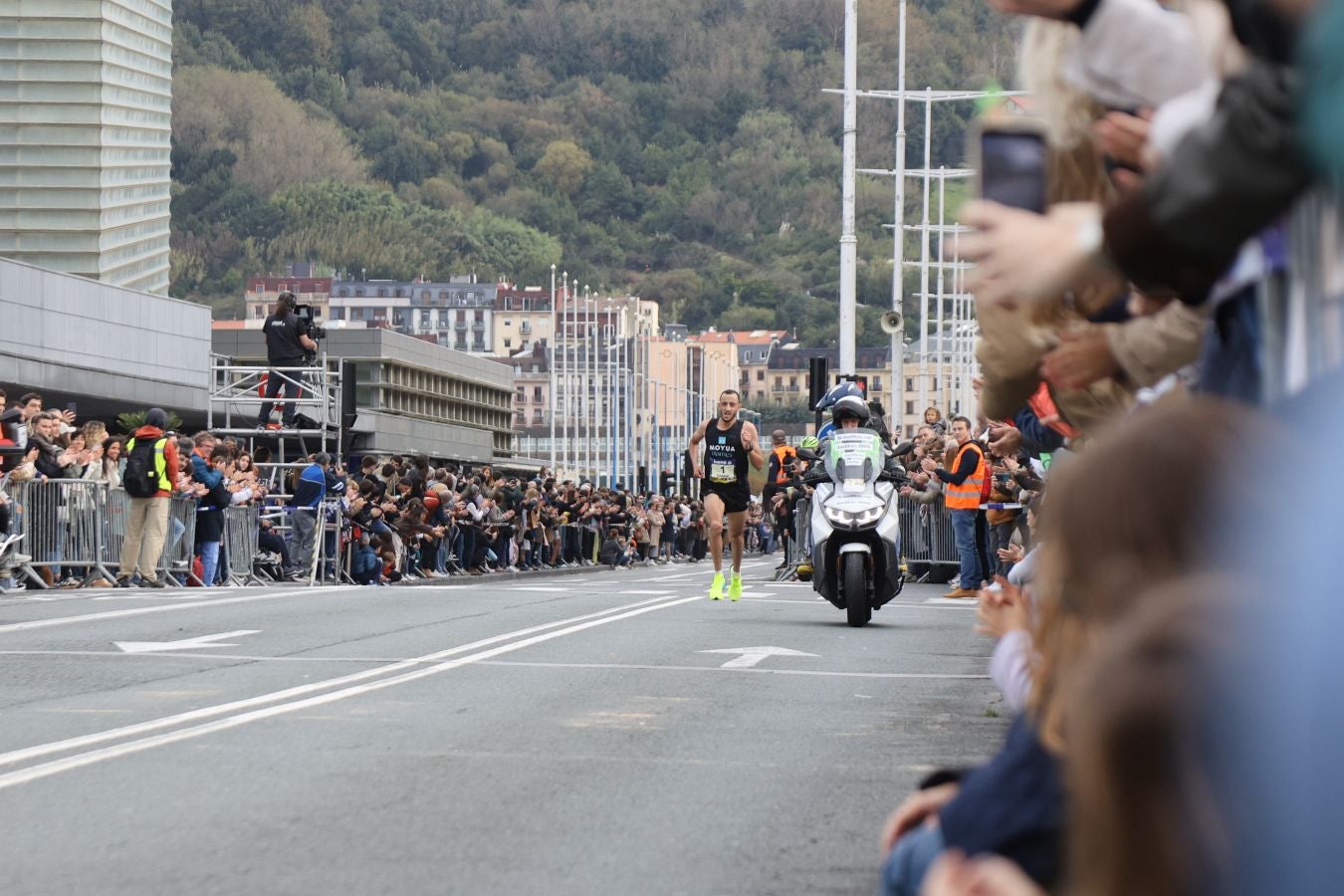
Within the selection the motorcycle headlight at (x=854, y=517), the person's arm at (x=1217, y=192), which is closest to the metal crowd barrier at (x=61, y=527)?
the motorcycle headlight at (x=854, y=517)

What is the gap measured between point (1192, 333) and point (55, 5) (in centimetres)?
8775

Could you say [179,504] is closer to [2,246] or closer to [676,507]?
[676,507]

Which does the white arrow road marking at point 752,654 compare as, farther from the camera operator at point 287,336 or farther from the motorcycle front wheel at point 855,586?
the camera operator at point 287,336

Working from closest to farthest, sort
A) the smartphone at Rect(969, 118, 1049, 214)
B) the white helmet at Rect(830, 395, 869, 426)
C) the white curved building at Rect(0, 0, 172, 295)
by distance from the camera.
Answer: the smartphone at Rect(969, 118, 1049, 214) < the white helmet at Rect(830, 395, 869, 426) < the white curved building at Rect(0, 0, 172, 295)

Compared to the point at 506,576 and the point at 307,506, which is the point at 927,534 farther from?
the point at 506,576

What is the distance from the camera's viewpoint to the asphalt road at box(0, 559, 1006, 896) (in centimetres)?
638

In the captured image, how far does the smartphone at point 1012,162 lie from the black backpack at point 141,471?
19070 mm

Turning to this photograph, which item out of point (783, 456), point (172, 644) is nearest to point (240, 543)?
point (783, 456)

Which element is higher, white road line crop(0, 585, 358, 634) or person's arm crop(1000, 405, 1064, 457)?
person's arm crop(1000, 405, 1064, 457)

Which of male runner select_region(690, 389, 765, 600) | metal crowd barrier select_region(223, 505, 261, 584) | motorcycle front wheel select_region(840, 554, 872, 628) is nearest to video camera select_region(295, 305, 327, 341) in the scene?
metal crowd barrier select_region(223, 505, 261, 584)

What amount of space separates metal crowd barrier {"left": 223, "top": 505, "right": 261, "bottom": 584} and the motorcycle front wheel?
11636 millimetres

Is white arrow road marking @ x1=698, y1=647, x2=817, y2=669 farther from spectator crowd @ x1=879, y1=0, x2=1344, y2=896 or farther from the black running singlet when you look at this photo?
spectator crowd @ x1=879, y1=0, x2=1344, y2=896

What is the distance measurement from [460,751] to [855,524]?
310 inches

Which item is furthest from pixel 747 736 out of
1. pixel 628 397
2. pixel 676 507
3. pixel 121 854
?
pixel 628 397
